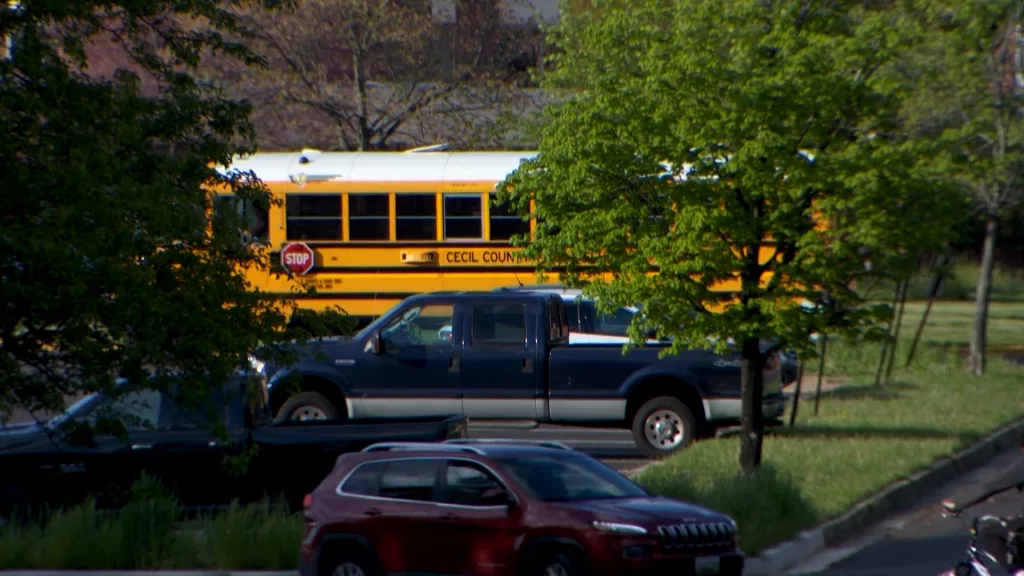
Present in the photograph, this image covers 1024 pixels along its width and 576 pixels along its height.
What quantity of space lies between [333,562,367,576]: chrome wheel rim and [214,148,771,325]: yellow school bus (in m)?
13.4

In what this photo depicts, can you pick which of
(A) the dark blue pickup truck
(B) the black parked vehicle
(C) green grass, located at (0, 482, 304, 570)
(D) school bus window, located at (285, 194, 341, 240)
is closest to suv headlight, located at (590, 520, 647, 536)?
(C) green grass, located at (0, 482, 304, 570)

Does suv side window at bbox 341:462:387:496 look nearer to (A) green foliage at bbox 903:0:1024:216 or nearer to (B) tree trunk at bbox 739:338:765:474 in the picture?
(B) tree trunk at bbox 739:338:765:474

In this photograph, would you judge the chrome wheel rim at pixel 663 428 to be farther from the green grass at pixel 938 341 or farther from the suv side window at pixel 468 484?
the suv side window at pixel 468 484

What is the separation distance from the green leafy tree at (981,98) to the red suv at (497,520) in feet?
41.4

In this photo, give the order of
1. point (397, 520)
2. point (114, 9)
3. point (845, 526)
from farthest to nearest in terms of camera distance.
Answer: point (845, 526), point (114, 9), point (397, 520)

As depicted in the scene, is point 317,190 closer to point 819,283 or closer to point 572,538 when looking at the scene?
point 819,283

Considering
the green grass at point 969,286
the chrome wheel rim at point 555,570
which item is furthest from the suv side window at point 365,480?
the green grass at point 969,286

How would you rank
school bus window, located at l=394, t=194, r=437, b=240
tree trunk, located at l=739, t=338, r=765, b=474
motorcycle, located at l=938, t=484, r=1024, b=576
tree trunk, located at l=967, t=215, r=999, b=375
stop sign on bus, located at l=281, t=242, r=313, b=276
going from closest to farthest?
motorcycle, located at l=938, t=484, r=1024, b=576 < tree trunk, located at l=739, t=338, r=765, b=474 < tree trunk, located at l=967, t=215, r=999, b=375 < stop sign on bus, located at l=281, t=242, r=313, b=276 < school bus window, located at l=394, t=194, r=437, b=240

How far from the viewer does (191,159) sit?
958 centimetres

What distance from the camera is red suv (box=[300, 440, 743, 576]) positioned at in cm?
844

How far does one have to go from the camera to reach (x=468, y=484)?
9.00m

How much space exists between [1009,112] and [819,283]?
11335mm

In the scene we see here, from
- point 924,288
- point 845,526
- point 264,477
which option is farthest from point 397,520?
point 924,288

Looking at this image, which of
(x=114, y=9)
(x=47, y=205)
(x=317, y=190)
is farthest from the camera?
(x=317, y=190)
